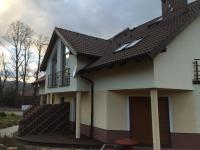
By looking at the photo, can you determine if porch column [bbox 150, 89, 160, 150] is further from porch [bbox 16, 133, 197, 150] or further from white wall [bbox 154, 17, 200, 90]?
porch [bbox 16, 133, 197, 150]

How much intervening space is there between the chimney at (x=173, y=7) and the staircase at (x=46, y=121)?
325 inches

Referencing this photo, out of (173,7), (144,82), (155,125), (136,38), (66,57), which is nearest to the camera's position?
(155,125)

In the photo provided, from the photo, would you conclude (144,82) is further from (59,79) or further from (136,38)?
(59,79)

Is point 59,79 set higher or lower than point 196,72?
higher

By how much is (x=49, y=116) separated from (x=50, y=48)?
4.86m

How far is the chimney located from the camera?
41.1ft

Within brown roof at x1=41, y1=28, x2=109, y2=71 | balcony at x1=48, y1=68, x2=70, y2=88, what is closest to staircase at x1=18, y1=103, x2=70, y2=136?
balcony at x1=48, y1=68, x2=70, y2=88

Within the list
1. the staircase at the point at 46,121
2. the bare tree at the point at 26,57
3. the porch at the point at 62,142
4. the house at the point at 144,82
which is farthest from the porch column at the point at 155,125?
the bare tree at the point at 26,57

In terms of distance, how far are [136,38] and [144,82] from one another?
3.91m

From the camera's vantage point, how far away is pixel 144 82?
30.0 ft

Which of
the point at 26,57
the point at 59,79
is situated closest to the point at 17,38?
the point at 26,57

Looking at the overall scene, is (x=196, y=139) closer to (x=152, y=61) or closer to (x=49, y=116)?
(x=152, y=61)

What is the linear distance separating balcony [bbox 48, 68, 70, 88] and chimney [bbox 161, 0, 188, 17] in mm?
6432

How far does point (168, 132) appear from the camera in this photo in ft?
34.1
